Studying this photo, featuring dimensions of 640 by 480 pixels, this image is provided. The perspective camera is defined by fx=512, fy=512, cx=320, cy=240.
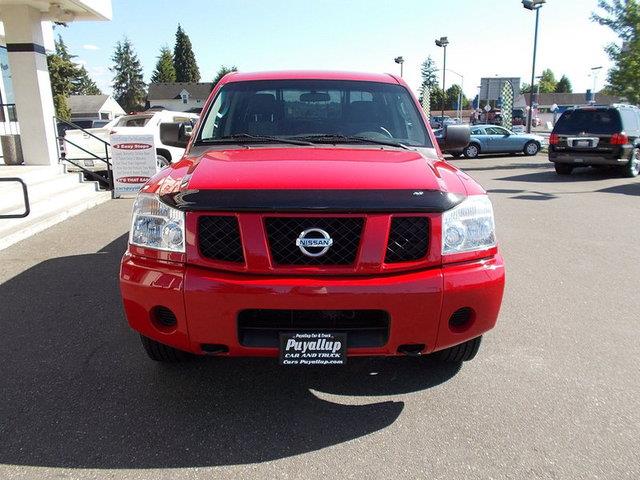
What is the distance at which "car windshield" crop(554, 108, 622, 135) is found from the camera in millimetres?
12969

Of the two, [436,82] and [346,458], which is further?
[436,82]

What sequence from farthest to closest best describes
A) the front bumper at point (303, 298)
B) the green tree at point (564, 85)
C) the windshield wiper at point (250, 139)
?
the green tree at point (564, 85) < the windshield wiper at point (250, 139) < the front bumper at point (303, 298)

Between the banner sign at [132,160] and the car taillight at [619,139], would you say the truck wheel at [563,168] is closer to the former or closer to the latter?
the car taillight at [619,139]

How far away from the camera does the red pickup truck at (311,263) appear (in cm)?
242

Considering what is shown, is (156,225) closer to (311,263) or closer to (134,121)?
(311,263)

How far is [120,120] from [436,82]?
428 ft

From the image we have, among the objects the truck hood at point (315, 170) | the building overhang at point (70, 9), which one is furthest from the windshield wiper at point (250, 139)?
the building overhang at point (70, 9)

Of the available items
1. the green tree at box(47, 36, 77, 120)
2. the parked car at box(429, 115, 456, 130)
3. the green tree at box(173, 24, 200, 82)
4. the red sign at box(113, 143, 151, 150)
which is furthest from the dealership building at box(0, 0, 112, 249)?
the green tree at box(173, 24, 200, 82)

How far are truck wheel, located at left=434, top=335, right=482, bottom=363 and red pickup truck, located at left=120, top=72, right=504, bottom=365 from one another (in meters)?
0.39

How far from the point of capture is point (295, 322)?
255 centimetres

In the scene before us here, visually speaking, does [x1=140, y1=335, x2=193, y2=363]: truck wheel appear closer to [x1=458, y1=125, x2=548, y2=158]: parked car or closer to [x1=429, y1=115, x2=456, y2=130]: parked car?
[x1=429, y1=115, x2=456, y2=130]: parked car

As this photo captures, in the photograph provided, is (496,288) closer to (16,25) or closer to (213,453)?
(213,453)

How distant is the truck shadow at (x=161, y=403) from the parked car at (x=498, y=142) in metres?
19.7

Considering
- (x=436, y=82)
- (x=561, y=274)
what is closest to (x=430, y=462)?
(x=561, y=274)
